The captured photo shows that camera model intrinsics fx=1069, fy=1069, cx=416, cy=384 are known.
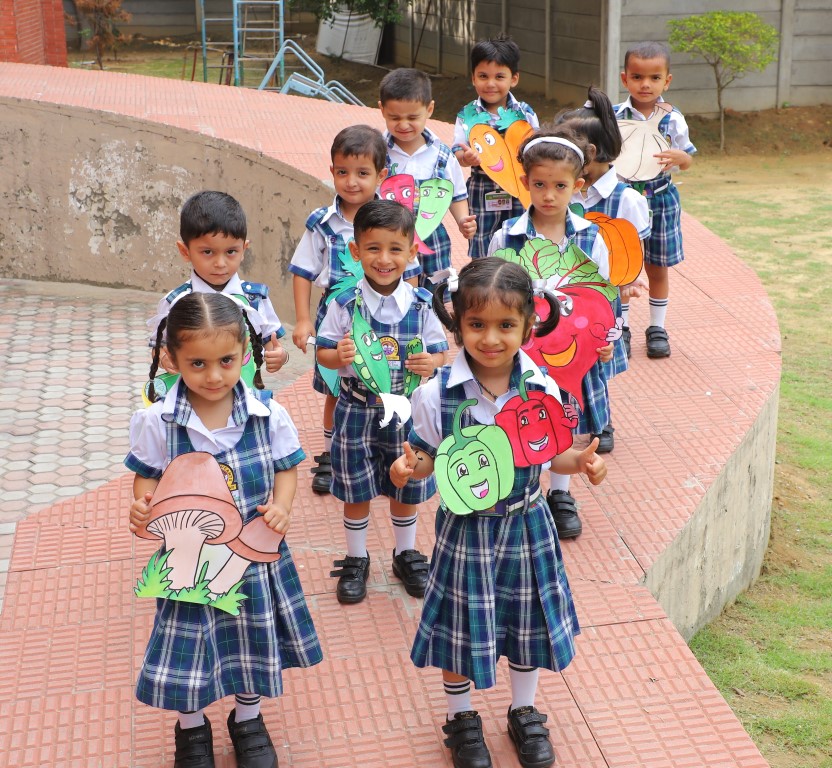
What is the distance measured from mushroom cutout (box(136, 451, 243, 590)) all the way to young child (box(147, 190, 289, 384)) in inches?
31.7

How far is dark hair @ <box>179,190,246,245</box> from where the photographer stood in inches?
133

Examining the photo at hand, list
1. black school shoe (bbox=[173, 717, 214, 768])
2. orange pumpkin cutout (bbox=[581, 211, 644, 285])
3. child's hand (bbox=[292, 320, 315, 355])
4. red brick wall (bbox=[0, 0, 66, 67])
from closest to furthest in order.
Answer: black school shoe (bbox=[173, 717, 214, 768]) < child's hand (bbox=[292, 320, 315, 355]) < orange pumpkin cutout (bbox=[581, 211, 644, 285]) < red brick wall (bbox=[0, 0, 66, 67])

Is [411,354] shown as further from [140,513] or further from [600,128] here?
[600,128]

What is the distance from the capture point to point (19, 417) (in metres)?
6.16

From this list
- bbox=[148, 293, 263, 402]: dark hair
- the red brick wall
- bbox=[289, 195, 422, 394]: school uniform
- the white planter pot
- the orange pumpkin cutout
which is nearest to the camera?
bbox=[148, 293, 263, 402]: dark hair

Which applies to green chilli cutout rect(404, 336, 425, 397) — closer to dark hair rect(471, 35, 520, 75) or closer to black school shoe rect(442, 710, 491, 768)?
black school shoe rect(442, 710, 491, 768)

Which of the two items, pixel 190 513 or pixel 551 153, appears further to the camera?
pixel 551 153

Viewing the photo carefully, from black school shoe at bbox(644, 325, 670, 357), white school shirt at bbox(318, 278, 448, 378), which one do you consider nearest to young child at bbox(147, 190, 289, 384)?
white school shirt at bbox(318, 278, 448, 378)

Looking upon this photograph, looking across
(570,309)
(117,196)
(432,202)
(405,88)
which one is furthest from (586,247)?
(117,196)

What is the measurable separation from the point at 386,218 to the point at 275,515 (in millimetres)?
1103

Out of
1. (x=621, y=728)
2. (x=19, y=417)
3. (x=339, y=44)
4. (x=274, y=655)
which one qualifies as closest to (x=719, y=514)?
(x=621, y=728)

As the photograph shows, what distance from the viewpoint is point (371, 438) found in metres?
3.45

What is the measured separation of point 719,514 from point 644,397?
0.81m

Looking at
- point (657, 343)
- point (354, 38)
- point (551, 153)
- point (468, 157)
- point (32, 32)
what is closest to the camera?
point (551, 153)
